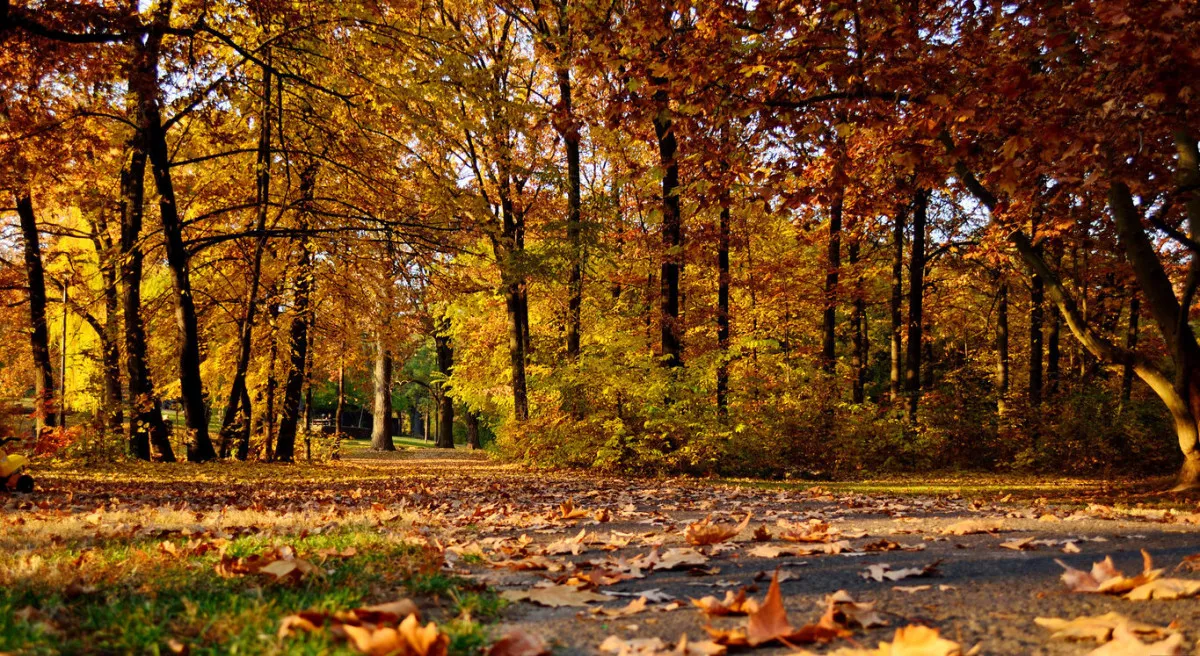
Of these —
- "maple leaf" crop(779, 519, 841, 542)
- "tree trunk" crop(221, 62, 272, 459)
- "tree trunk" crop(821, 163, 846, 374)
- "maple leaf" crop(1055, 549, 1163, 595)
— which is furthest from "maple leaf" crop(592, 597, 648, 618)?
"tree trunk" crop(821, 163, 846, 374)

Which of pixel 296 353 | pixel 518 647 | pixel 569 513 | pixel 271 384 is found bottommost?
pixel 569 513

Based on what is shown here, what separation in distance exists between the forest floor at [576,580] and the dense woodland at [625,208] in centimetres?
385

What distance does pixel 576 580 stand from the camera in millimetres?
3148

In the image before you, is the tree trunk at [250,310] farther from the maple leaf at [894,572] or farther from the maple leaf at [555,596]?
the maple leaf at [894,572]

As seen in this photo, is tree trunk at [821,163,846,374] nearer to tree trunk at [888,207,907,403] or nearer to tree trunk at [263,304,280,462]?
tree trunk at [888,207,907,403]

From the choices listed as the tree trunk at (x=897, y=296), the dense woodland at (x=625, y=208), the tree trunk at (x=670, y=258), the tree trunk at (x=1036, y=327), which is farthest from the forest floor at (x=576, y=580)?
the tree trunk at (x=1036, y=327)

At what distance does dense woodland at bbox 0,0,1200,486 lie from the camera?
7.57m

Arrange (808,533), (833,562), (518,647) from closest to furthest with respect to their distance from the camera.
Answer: (518,647) → (833,562) → (808,533)

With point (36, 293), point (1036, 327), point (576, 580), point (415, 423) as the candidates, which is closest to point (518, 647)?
point (576, 580)

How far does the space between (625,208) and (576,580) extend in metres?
18.6

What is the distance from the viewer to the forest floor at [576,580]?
2203 mm

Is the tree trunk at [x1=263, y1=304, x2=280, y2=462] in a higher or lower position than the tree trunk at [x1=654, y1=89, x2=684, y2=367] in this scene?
lower

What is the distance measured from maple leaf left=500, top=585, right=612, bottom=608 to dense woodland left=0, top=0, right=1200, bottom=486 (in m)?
5.35

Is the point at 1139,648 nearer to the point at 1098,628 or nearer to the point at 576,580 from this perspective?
the point at 1098,628
